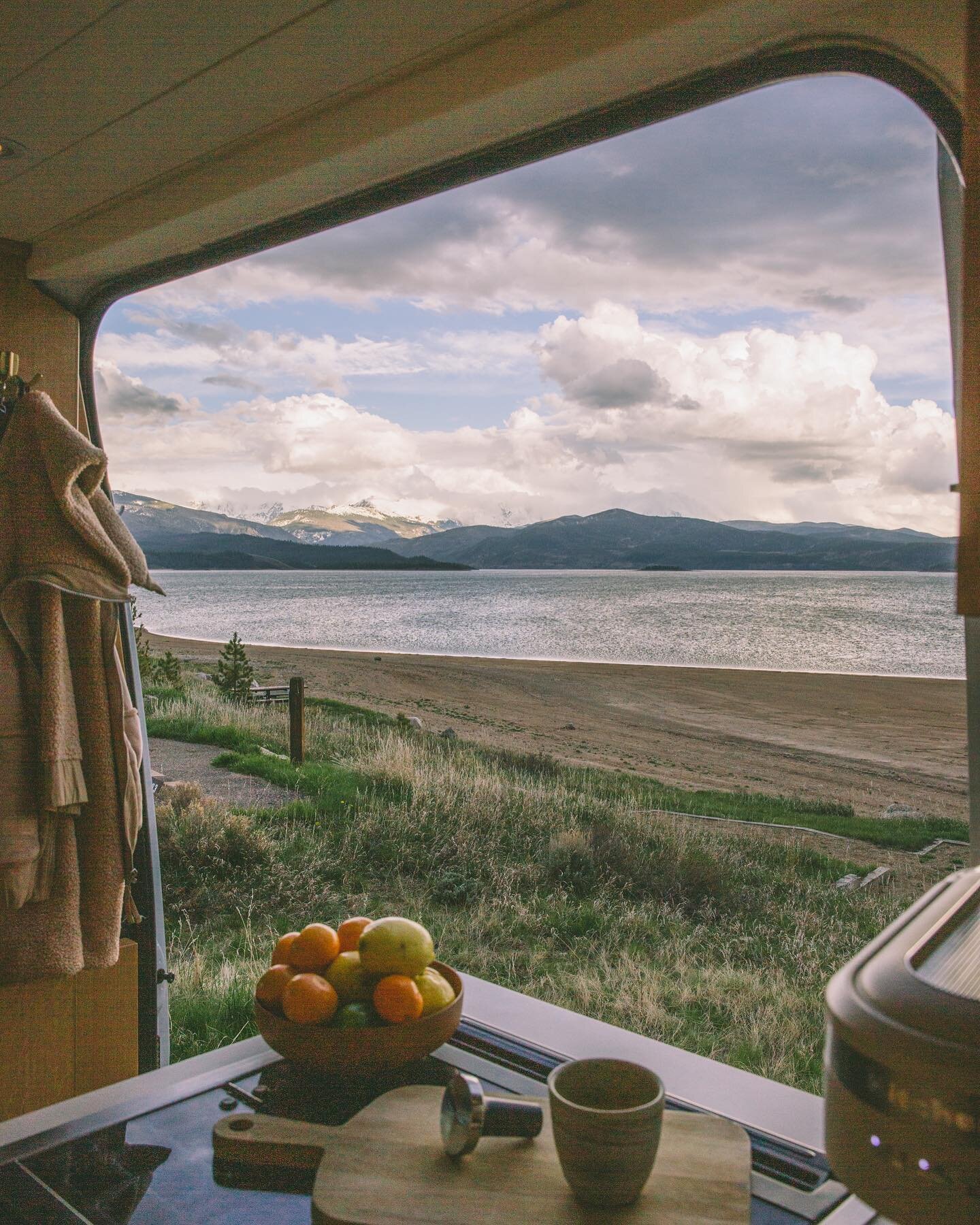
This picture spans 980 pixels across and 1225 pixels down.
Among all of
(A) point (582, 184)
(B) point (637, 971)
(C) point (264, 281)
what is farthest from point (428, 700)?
(B) point (637, 971)

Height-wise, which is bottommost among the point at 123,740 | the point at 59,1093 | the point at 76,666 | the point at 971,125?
the point at 59,1093

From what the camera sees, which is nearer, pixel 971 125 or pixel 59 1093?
pixel 971 125

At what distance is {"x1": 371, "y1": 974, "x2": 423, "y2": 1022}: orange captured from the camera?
897 millimetres

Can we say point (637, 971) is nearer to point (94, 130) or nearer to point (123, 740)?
point (123, 740)

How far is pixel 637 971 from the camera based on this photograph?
485 cm

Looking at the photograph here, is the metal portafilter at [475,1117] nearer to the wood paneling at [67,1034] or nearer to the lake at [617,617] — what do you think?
the wood paneling at [67,1034]

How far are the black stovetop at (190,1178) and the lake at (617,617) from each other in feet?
76.5

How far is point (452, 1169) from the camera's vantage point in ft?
2.42

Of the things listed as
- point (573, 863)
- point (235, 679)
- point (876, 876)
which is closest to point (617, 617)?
point (235, 679)

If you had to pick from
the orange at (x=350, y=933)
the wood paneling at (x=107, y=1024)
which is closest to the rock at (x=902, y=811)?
the wood paneling at (x=107, y=1024)

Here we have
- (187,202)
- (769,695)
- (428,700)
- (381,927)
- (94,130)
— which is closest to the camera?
(381,927)

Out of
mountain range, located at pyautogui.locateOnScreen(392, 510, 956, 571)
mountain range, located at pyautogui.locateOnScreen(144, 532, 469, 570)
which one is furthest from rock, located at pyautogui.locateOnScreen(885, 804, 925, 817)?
mountain range, located at pyautogui.locateOnScreen(144, 532, 469, 570)

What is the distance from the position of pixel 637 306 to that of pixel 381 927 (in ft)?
108

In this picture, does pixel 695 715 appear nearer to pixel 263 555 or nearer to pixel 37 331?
pixel 37 331
